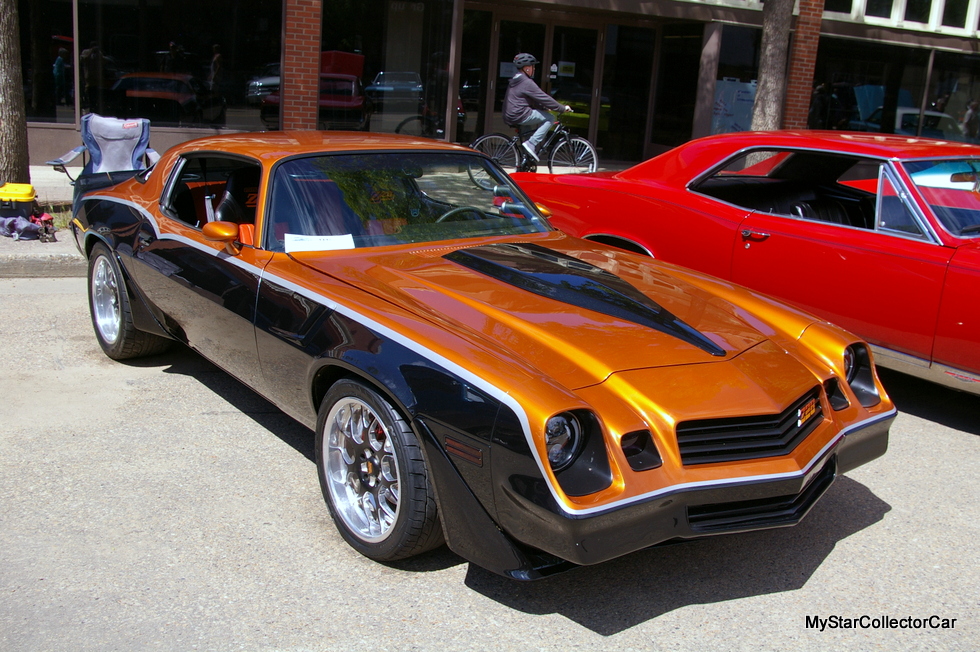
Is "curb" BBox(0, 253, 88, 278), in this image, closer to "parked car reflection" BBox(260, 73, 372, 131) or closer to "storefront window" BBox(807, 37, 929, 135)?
"parked car reflection" BBox(260, 73, 372, 131)

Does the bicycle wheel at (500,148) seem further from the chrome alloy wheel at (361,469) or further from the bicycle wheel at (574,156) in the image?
the chrome alloy wheel at (361,469)

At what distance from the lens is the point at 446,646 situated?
287 cm

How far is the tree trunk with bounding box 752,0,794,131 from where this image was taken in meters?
10.3

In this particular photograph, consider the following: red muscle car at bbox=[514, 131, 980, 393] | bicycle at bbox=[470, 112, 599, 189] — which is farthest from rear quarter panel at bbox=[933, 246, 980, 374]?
bicycle at bbox=[470, 112, 599, 189]

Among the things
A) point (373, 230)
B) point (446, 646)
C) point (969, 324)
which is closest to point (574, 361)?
point (446, 646)

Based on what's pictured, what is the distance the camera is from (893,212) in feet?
17.0

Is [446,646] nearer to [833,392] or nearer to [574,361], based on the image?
[574,361]

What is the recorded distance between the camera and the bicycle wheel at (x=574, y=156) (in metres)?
13.0

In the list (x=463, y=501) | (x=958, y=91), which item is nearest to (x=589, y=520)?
(x=463, y=501)

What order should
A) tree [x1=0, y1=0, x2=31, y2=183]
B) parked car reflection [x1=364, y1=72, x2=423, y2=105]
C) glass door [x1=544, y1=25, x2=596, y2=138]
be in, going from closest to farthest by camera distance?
tree [x1=0, y1=0, x2=31, y2=183] → parked car reflection [x1=364, y1=72, x2=423, y2=105] → glass door [x1=544, y1=25, x2=596, y2=138]

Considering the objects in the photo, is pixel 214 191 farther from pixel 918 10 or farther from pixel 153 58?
pixel 918 10

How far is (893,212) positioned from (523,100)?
7.55 meters

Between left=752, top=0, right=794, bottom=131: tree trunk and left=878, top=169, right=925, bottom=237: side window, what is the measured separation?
17.7 ft

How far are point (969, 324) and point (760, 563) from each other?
2.09 m
